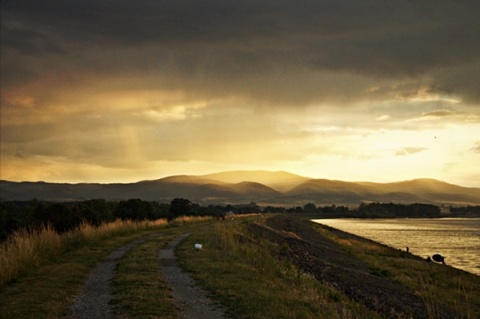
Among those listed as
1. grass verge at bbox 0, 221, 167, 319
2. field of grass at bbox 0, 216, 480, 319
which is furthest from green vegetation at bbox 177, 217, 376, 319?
grass verge at bbox 0, 221, 167, 319

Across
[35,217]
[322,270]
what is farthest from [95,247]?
[35,217]

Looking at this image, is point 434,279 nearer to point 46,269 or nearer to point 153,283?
point 153,283

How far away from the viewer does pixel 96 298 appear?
15406 mm

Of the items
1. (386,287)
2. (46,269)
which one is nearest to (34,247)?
(46,269)

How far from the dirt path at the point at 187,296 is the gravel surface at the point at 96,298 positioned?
2.08 m

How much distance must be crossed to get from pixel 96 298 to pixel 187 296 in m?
2.83

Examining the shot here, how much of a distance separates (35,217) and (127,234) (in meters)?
21.7

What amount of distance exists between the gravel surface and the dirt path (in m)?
2.08

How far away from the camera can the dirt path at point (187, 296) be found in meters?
13.8

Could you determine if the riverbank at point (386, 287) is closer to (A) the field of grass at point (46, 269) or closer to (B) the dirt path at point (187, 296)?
(B) the dirt path at point (187, 296)

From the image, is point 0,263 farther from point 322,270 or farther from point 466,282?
point 466,282

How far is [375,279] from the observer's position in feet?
120

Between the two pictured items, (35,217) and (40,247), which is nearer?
(40,247)

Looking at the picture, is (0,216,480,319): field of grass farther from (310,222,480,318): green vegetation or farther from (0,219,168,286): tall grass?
(310,222,480,318): green vegetation
